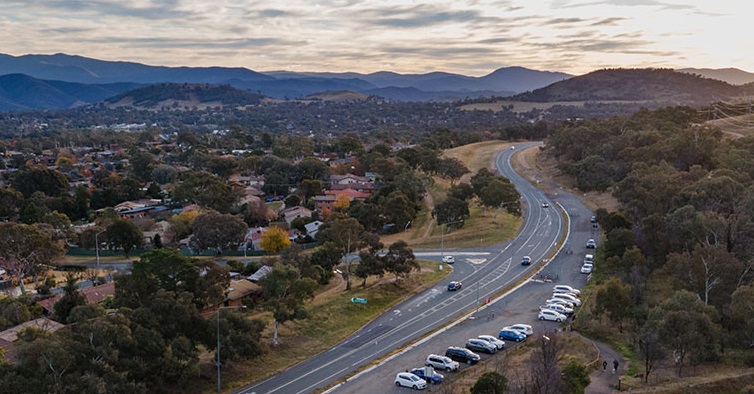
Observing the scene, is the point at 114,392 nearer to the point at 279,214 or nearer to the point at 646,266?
the point at 646,266

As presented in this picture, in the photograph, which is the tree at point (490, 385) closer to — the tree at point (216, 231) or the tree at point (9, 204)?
the tree at point (216, 231)

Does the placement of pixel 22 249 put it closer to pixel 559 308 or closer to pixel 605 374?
pixel 559 308

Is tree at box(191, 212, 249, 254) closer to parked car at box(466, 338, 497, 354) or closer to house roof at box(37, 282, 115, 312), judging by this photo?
house roof at box(37, 282, 115, 312)

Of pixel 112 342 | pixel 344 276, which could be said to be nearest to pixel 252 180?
pixel 344 276

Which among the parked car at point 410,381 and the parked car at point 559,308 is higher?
the parked car at point 559,308

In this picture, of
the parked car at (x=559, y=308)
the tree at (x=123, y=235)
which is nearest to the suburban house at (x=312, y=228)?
the tree at (x=123, y=235)

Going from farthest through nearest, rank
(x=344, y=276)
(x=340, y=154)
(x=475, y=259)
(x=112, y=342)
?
(x=340, y=154) → (x=475, y=259) → (x=344, y=276) → (x=112, y=342)
